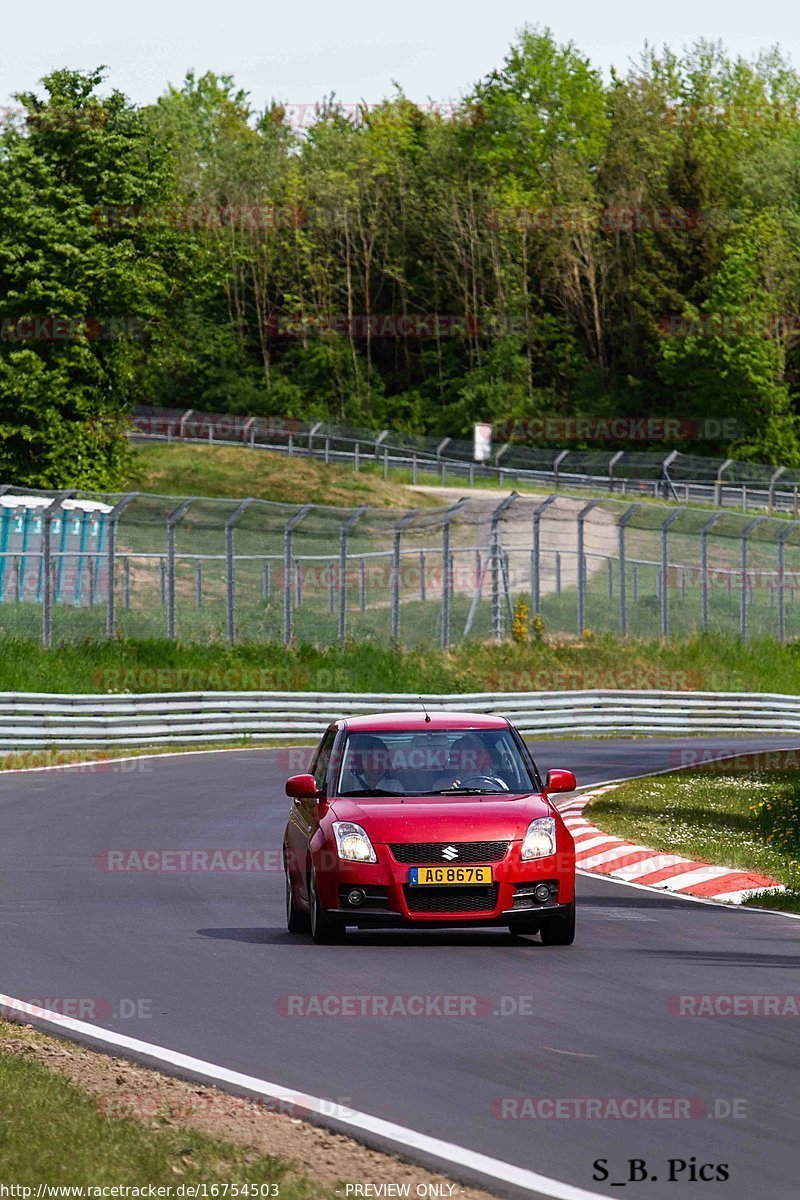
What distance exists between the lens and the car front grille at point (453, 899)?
41.2 ft

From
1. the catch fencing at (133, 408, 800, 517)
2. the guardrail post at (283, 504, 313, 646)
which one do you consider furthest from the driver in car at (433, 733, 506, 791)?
the catch fencing at (133, 408, 800, 517)

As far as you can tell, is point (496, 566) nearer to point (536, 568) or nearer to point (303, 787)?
point (536, 568)

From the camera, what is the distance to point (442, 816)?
12.7m

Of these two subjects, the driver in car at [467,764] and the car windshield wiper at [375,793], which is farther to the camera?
the driver in car at [467,764]

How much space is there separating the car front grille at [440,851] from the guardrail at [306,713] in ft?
62.1

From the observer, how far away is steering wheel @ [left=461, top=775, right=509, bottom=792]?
13.6m

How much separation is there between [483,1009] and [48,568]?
24.3 m

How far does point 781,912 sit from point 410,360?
93.2 m

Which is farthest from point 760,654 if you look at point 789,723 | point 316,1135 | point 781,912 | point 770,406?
point 770,406

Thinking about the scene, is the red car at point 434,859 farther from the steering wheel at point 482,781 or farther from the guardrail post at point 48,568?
the guardrail post at point 48,568

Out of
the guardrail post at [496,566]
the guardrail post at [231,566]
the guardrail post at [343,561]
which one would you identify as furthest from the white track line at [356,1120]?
the guardrail post at [496,566]

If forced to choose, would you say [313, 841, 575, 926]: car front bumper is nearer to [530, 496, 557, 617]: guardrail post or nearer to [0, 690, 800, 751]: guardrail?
[0, 690, 800, 751]: guardrail

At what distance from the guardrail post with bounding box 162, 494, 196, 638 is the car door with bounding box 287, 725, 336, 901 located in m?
19.9

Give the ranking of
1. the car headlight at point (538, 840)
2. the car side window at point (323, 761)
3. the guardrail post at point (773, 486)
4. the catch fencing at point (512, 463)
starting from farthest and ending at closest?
the catch fencing at point (512, 463), the guardrail post at point (773, 486), the car side window at point (323, 761), the car headlight at point (538, 840)
